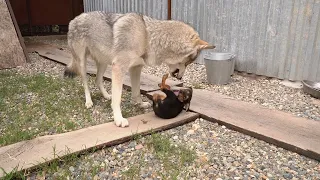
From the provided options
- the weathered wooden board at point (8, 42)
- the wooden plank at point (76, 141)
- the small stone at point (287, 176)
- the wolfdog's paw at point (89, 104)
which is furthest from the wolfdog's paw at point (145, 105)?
the weathered wooden board at point (8, 42)

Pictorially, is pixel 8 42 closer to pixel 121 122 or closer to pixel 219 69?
pixel 121 122

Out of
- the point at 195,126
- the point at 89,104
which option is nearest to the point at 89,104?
the point at 89,104

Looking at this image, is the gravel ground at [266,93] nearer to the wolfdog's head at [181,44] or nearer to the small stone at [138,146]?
the wolfdog's head at [181,44]

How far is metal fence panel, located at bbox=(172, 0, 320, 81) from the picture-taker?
451 centimetres

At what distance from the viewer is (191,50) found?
3.22 m

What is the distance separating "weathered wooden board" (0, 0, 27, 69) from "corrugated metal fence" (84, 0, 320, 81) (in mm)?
3688

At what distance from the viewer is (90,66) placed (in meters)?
6.11

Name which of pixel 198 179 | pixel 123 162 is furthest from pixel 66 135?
pixel 198 179

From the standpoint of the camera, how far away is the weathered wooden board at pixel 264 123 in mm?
2732

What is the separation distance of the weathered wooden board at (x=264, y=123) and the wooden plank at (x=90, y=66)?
856mm

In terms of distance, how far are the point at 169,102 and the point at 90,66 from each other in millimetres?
3345

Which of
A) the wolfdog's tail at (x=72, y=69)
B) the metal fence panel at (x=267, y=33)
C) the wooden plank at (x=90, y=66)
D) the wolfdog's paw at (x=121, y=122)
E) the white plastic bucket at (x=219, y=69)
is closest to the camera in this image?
the wolfdog's paw at (x=121, y=122)

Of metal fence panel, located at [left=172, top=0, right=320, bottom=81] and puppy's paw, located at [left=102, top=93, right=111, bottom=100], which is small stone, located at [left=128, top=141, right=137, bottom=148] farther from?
metal fence panel, located at [left=172, top=0, right=320, bottom=81]

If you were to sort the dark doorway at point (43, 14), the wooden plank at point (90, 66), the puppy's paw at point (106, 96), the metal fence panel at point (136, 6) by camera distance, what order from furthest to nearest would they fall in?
the dark doorway at point (43, 14) → the metal fence panel at point (136, 6) → the wooden plank at point (90, 66) → the puppy's paw at point (106, 96)
